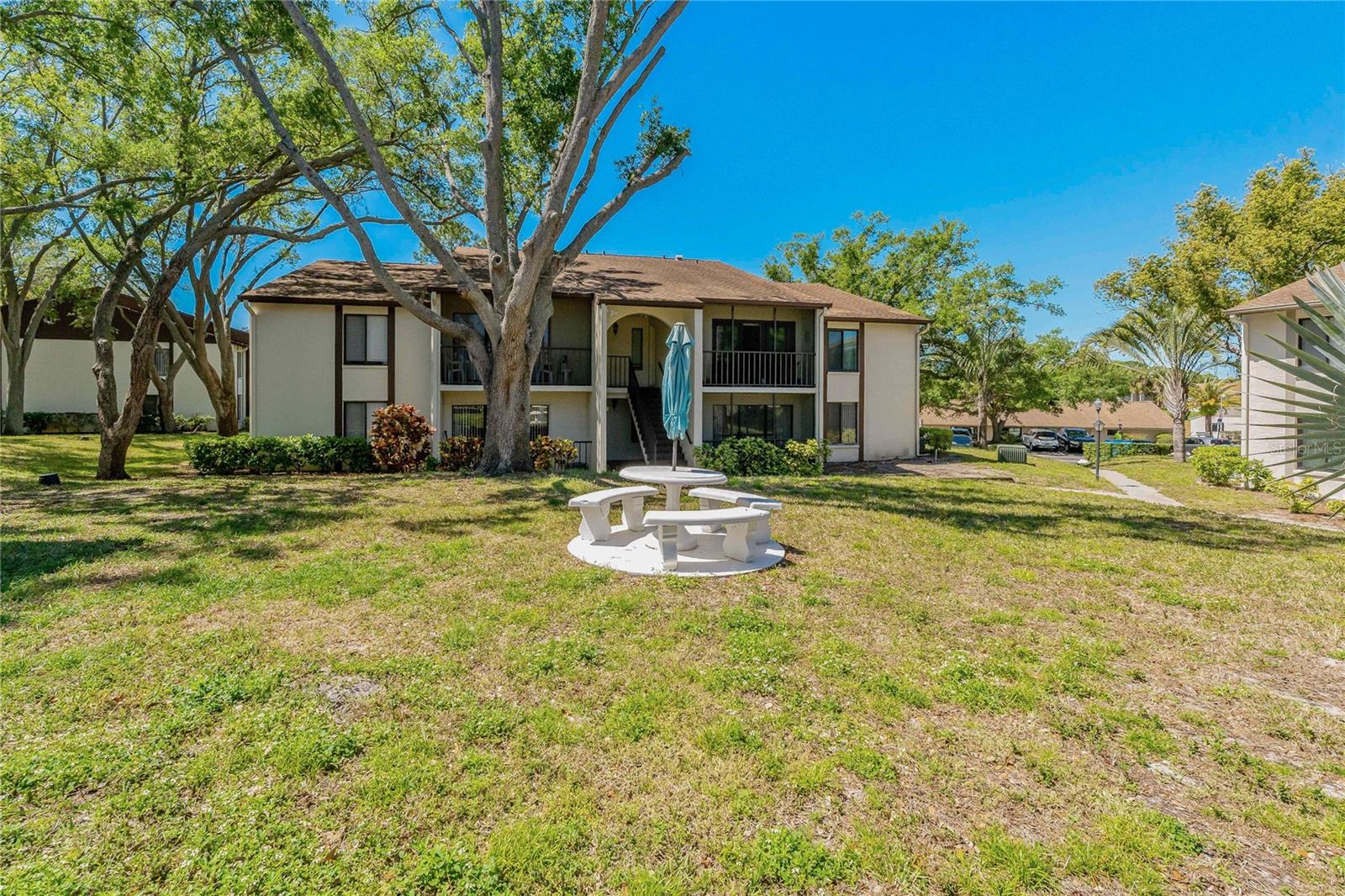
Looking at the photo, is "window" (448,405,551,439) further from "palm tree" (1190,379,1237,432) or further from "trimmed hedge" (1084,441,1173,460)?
"palm tree" (1190,379,1237,432)

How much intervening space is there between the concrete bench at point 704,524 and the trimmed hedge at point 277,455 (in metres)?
11.5

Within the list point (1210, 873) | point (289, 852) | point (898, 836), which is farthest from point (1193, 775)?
point (289, 852)

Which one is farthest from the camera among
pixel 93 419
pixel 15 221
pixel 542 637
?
pixel 93 419

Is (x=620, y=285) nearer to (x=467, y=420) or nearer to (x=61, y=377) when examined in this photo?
(x=467, y=420)

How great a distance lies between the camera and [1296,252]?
20969 mm

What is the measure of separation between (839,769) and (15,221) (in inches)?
1145

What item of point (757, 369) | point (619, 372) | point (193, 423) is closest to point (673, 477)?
point (757, 369)

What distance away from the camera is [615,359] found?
754 inches

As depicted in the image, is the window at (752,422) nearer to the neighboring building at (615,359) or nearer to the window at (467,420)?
the neighboring building at (615,359)

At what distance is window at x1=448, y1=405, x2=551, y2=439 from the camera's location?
59.8ft

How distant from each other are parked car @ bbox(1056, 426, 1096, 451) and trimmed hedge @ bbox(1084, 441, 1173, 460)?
2.86 metres

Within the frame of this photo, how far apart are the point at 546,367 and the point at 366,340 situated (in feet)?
18.9

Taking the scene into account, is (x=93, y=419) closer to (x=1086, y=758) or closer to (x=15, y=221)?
(x=15, y=221)

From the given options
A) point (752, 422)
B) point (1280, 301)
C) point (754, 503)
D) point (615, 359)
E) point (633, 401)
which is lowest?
point (754, 503)
